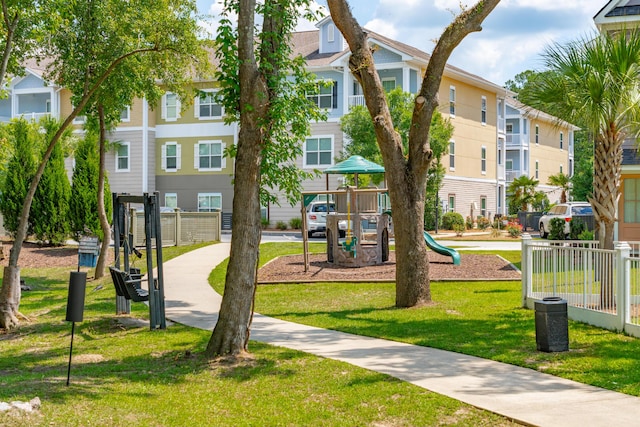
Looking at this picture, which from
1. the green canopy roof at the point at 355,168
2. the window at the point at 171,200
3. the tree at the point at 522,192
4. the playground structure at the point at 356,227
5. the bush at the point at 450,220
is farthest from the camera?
the tree at the point at 522,192

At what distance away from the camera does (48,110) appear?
47.0 metres

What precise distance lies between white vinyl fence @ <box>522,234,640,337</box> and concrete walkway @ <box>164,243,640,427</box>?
2.75 meters

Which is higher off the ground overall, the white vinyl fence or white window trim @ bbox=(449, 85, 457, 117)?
white window trim @ bbox=(449, 85, 457, 117)

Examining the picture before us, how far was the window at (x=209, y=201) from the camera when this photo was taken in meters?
44.9

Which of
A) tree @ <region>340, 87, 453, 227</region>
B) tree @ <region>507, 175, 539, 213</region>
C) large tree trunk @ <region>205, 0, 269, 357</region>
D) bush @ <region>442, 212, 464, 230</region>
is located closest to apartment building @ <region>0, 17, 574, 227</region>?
bush @ <region>442, 212, 464, 230</region>

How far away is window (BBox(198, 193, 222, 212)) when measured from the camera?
147ft

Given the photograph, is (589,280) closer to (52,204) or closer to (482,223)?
(52,204)

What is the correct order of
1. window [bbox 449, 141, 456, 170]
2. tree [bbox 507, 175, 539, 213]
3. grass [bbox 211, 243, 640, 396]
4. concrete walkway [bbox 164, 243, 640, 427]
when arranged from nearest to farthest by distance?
1. concrete walkway [bbox 164, 243, 640, 427]
2. grass [bbox 211, 243, 640, 396]
3. window [bbox 449, 141, 456, 170]
4. tree [bbox 507, 175, 539, 213]

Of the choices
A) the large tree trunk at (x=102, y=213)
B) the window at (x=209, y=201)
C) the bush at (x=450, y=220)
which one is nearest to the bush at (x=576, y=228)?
the bush at (x=450, y=220)

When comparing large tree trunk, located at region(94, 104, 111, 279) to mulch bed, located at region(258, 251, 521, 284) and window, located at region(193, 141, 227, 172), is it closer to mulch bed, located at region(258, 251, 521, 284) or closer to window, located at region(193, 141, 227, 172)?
mulch bed, located at region(258, 251, 521, 284)

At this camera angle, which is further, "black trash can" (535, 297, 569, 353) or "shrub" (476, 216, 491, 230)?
"shrub" (476, 216, 491, 230)

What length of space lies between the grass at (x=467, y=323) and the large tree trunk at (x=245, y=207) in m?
2.50

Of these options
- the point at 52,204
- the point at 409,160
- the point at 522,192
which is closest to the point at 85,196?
the point at 52,204

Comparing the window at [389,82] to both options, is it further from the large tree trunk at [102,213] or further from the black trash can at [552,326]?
the black trash can at [552,326]
